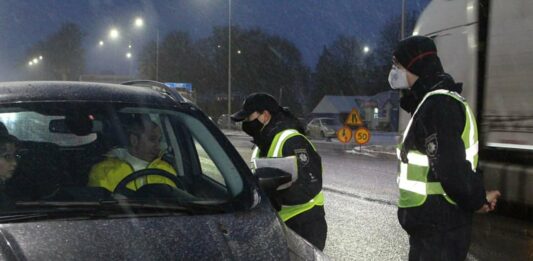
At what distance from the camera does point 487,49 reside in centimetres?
792

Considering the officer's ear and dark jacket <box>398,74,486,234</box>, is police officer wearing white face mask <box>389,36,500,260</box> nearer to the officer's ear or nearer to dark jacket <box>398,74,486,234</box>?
dark jacket <box>398,74,486,234</box>

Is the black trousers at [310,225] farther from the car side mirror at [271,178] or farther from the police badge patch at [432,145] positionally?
the police badge patch at [432,145]

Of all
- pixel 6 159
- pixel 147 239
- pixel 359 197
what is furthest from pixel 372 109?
pixel 147 239

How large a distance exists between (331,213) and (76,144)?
19.1ft

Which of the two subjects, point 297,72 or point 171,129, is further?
point 297,72

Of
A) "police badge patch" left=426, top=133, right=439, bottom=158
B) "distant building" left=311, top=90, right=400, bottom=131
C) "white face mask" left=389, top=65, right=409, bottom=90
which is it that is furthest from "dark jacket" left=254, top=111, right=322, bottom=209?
"distant building" left=311, top=90, right=400, bottom=131

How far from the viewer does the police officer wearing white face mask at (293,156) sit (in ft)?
12.0

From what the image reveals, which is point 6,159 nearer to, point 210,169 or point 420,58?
point 210,169

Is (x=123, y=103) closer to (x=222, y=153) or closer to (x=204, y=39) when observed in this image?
(x=222, y=153)

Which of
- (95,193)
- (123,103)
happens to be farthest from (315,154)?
(95,193)

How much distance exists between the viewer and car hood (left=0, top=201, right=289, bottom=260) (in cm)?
202

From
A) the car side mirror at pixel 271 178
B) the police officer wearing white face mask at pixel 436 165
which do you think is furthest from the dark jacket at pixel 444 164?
the car side mirror at pixel 271 178

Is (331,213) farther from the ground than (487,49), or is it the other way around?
(487,49)

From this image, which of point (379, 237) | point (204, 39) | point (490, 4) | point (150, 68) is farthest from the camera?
point (204, 39)
